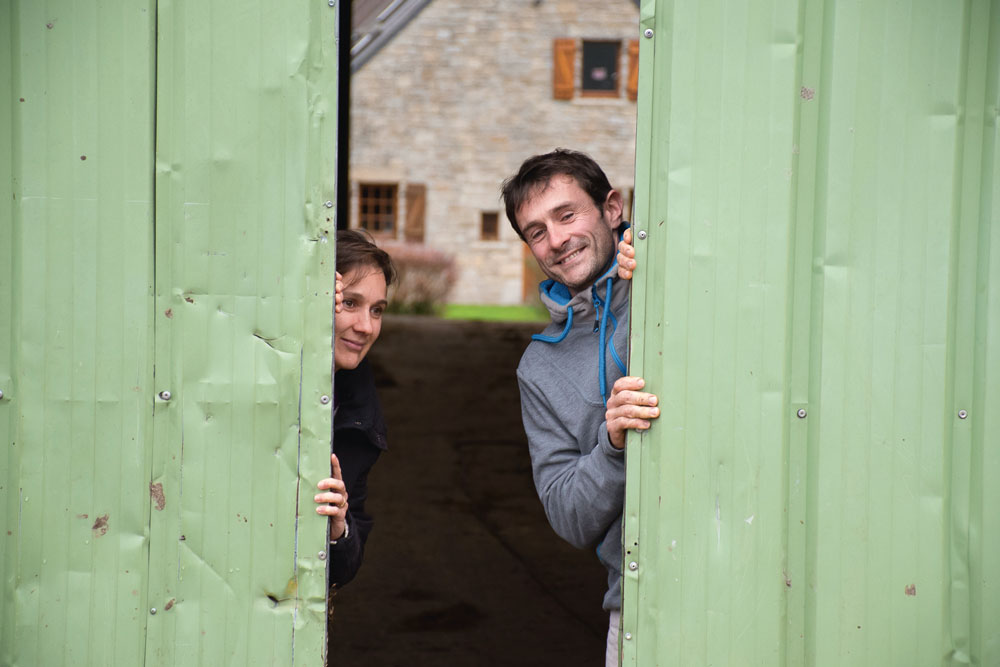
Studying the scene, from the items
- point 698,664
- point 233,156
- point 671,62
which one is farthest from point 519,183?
point 698,664

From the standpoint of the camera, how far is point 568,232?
276 centimetres

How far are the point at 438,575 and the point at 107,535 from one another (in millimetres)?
3790

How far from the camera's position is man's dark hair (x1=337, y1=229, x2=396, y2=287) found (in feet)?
9.80

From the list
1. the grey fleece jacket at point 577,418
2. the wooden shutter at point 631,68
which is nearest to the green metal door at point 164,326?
the grey fleece jacket at point 577,418

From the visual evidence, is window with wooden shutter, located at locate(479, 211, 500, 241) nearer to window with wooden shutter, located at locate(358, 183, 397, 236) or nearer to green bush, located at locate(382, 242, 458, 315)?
green bush, located at locate(382, 242, 458, 315)

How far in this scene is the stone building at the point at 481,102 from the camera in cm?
2103

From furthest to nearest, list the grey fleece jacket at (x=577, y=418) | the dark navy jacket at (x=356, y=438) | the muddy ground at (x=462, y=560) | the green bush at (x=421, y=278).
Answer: the green bush at (x=421, y=278)
the muddy ground at (x=462, y=560)
the dark navy jacket at (x=356, y=438)
the grey fleece jacket at (x=577, y=418)

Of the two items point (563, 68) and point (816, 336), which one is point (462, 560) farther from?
point (563, 68)

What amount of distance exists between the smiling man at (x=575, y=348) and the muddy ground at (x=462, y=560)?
2268mm

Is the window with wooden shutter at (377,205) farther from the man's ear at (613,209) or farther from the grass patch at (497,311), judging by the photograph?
the man's ear at (613,209)

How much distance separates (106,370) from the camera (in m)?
2.31

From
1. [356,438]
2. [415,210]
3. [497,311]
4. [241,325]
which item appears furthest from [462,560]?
[415,210]

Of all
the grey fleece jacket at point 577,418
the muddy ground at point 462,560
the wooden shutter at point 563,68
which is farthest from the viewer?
the wooden shutter at point 563,68

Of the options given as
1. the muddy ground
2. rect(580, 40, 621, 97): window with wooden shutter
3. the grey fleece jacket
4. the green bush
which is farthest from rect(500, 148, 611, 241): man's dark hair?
rect(580, 40, 621, 97): window with wooden shutter
